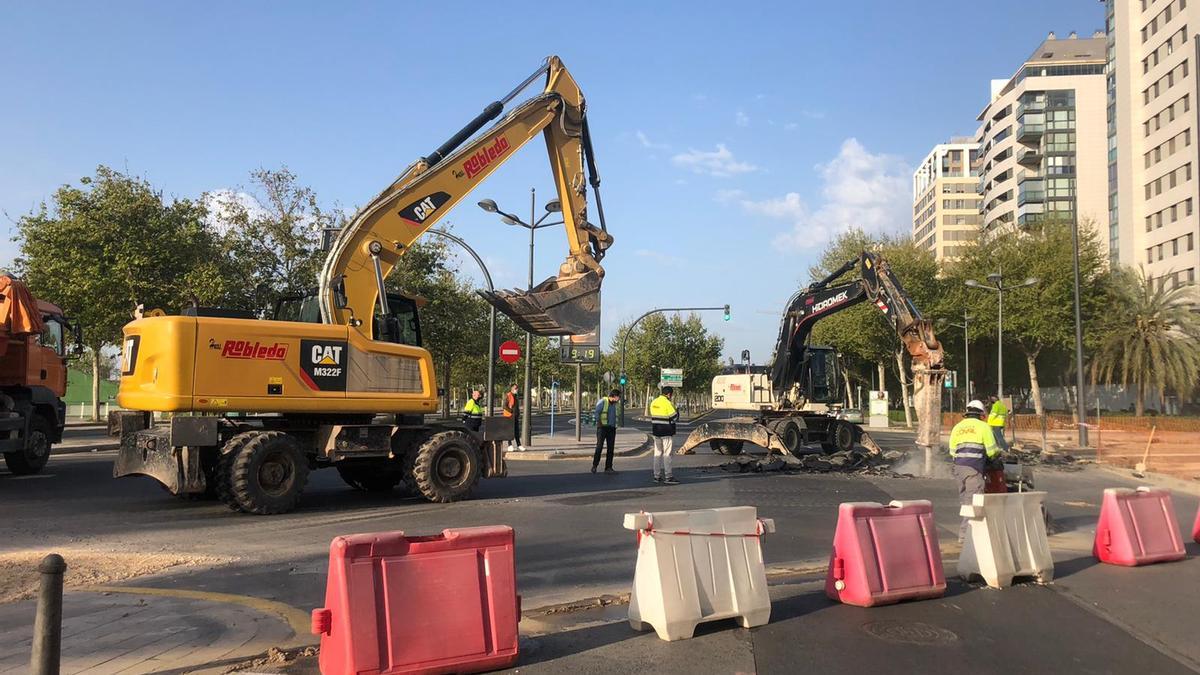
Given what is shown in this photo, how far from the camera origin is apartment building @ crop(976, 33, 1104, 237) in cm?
8281

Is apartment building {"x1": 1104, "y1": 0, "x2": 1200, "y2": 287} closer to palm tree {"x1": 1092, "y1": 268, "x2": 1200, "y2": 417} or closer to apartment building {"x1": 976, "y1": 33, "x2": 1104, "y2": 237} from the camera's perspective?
palm tree {"x1": 1092, "y1": 268, "x2": 1200, "y2": 417}

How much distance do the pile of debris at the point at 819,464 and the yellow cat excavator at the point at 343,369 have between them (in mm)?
6158

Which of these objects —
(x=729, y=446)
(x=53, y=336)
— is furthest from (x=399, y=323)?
(x=729, y=446)

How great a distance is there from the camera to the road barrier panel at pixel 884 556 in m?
6.31

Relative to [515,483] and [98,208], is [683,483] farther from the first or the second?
[98,208]

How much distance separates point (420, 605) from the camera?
184 inches

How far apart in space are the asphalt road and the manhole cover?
2cm

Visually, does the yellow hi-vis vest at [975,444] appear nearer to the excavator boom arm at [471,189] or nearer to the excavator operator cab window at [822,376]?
the excavator boom arm at [471,189]

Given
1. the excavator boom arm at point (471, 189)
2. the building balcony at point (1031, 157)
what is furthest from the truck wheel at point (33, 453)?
the building balcony at point (1031, 157)

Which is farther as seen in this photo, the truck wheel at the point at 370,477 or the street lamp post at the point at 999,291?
the street lamp post at the point at 999,291

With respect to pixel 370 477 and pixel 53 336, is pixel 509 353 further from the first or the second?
pixel 53 336

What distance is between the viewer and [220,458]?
1039 centimetres

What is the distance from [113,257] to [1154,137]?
206ft

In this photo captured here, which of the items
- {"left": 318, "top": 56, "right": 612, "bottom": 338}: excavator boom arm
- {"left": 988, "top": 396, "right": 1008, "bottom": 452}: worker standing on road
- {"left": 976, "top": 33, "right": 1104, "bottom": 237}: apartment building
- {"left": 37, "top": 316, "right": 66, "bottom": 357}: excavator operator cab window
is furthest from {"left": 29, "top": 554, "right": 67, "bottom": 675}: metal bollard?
{"left": 976, "top": 33, "right": 1104, "bottom": 237}: apartment building
